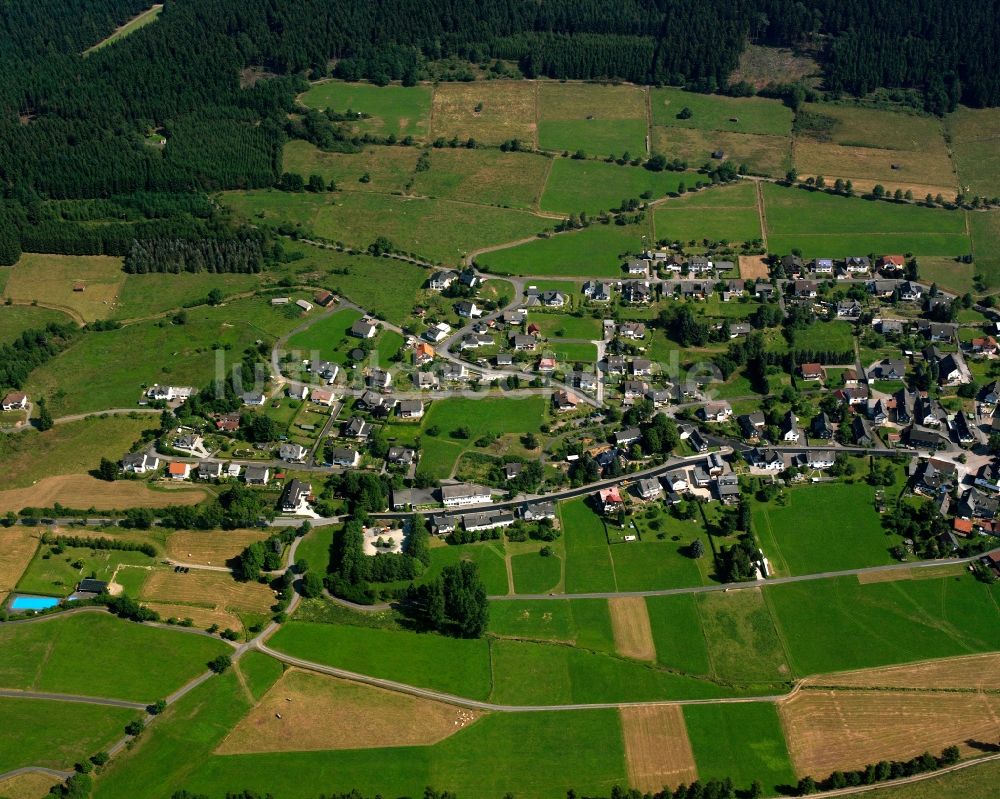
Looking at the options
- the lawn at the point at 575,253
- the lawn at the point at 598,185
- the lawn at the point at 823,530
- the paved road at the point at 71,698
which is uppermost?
the lawn at the point at 598,185

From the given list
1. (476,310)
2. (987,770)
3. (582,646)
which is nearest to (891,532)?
(987,770)

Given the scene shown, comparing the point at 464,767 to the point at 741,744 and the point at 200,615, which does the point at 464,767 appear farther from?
the point at 200,615

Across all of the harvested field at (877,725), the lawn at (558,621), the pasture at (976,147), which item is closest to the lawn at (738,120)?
the pasture at (976,147)

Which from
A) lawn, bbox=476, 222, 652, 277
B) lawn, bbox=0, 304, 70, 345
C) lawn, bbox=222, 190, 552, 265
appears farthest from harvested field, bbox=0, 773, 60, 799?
lawn, bbox=476, 222, 652, 277

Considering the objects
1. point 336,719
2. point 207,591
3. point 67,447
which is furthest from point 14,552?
point 336,719

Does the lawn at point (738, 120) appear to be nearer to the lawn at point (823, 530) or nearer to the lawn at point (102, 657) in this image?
the lawn at point (823, 530)
